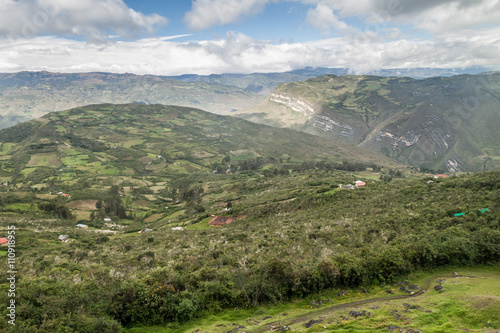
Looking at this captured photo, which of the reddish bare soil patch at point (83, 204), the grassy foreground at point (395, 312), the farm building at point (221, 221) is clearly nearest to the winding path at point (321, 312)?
the grassy foreground at point (395, 312)

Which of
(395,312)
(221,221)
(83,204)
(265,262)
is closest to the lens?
(395,312)

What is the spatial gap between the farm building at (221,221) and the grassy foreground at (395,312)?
4660 cm

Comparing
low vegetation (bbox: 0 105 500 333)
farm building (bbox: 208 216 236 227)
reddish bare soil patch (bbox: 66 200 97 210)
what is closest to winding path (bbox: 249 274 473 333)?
low vegetation (bbox: 0 105 500 333)

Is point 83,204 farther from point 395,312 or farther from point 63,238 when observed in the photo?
point 395,312

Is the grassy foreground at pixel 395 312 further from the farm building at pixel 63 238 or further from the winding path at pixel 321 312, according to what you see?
the farm building at pixel 63 238

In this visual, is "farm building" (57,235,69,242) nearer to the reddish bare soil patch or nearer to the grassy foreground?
the grassy foreground

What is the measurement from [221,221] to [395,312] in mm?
54870

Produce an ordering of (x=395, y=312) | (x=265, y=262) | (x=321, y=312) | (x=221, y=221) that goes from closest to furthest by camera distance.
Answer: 1. (x=395, y=312)
2. (x=321, y=312)
3. (x=265, y=262)
4. (x=221, y=221)

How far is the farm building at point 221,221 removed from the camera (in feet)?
223

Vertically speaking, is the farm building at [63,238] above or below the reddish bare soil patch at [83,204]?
above

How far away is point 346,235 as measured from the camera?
36.9m

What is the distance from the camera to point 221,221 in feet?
229

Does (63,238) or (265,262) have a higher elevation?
(265,262)

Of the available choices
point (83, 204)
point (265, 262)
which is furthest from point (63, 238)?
point (83, 204)
